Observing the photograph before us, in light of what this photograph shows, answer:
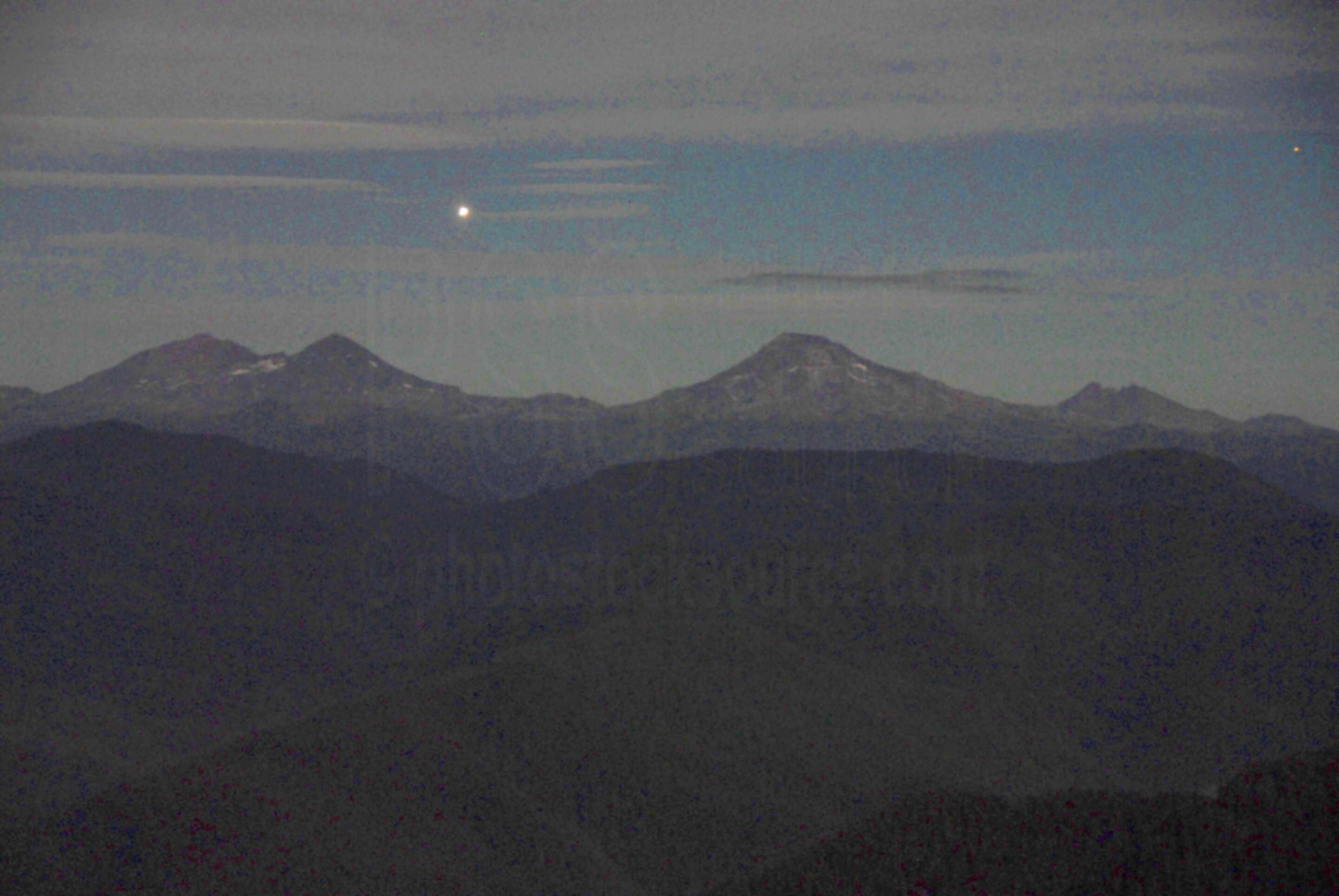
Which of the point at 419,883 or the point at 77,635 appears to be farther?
the point at 77,635

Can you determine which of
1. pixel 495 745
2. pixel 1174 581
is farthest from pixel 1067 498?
pixel 495 745

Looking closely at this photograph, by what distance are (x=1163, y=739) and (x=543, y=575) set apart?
4304 inches

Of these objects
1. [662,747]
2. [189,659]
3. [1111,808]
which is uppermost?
[1111,808]

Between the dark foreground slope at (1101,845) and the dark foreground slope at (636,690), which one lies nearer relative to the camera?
the dark foreground slope at (1101,845)

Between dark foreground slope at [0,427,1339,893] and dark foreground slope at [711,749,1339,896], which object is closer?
dark foreground slope at [711,749,1339,896]

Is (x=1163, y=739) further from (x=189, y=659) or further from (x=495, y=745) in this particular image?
(x=189, y=659)

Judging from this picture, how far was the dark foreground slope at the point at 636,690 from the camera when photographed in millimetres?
65375

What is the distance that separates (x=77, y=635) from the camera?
153m

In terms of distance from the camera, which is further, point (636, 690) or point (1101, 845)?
point (636, 690)

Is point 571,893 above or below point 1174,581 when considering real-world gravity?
below

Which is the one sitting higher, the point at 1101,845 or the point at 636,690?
the point at 1101,845

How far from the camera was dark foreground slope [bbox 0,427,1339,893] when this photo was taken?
6538 cm

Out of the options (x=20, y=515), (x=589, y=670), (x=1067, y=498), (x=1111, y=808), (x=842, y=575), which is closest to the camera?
(x=1111, y=808)

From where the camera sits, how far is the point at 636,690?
278 feet
